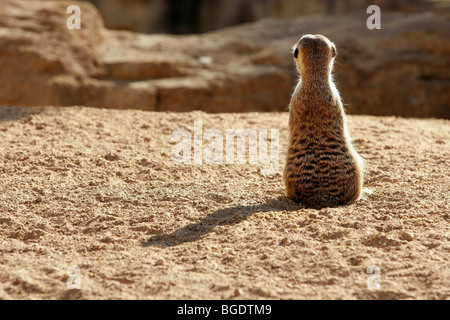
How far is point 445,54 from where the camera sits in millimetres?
9172

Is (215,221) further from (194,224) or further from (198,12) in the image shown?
(198,12)

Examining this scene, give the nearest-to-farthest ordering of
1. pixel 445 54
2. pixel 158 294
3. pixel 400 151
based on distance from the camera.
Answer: pixel 158 294
pixel 400 151
pixel 445 54

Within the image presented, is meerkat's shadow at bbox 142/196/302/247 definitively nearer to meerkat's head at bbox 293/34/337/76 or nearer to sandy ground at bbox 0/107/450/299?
sandy ground at bbox 0/107/450/299

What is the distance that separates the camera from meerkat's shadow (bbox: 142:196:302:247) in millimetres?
3355

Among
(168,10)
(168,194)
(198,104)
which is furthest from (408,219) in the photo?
(168,10)

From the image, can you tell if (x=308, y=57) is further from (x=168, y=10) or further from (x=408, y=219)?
(x=168, y=10)

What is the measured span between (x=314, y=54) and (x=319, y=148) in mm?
718

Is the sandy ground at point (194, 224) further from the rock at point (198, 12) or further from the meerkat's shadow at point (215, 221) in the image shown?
the rock at point (198, 12)

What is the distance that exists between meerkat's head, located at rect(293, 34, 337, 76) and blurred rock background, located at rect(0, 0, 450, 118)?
4488 mm

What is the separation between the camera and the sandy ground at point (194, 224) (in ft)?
9.22

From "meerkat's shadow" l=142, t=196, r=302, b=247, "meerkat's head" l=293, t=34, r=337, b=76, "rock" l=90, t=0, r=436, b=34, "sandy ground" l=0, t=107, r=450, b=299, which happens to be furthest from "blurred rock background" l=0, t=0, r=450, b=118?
"rock" l=90, t=0, r=436, b=34

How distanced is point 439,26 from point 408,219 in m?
6.74

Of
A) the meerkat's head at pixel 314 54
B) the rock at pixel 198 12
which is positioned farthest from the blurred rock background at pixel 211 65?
the rock at pixel 198 12

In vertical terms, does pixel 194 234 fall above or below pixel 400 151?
below
